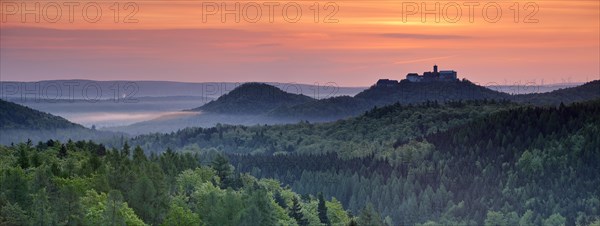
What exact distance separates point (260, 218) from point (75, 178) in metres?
28.7

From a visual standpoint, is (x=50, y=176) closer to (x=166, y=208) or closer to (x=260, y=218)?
(x=166, y=208)

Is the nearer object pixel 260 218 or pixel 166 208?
pixel 166 208

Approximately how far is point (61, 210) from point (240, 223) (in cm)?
3904

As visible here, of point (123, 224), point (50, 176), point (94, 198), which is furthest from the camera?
point (50, 176)

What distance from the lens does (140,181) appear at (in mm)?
184875

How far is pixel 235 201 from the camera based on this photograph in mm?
199250

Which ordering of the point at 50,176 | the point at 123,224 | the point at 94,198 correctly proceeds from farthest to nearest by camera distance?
the point at 50,176 → the point at 94,198 → the point at 123,224

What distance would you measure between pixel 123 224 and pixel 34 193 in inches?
1077

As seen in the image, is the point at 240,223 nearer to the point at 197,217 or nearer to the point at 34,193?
the point at 197,217

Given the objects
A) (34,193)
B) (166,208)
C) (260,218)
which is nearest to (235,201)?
(260,218)

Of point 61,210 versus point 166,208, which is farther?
point 166,208

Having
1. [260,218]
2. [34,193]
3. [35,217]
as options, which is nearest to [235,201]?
[260,218]

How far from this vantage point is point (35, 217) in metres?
160

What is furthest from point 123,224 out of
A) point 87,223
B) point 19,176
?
point 19,176
